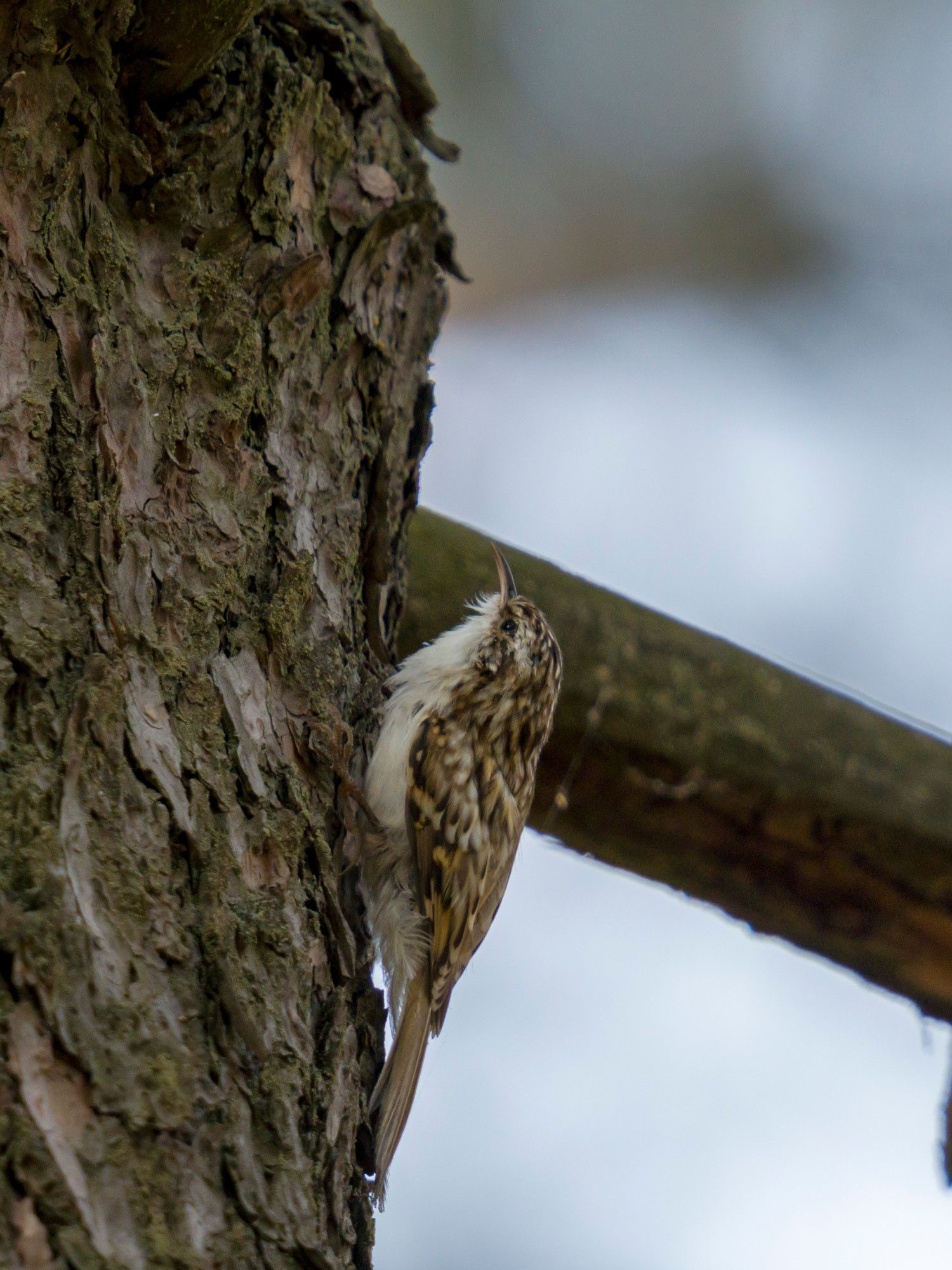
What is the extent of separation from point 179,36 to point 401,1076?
55.7 inches

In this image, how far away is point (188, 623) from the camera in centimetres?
145

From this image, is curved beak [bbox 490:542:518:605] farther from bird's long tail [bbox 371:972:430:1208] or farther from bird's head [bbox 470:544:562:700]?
bird's long tail [bbox 371:972:430:1208]

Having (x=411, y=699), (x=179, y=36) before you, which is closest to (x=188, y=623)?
(x=179, y=36)

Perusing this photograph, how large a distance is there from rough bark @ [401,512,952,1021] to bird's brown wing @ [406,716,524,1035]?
0.37 ft

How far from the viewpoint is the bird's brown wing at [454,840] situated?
2229 mm

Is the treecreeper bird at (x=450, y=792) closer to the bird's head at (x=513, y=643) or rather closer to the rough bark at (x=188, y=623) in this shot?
the bird's head at (x=513, y=643)

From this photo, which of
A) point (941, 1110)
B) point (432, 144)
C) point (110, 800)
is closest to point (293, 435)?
point (110, 800)

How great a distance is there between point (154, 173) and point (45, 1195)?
3.90 ft

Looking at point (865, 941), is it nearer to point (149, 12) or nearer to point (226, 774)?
point (226, 774)

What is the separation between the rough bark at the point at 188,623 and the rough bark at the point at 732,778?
417 mm

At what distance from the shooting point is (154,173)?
5.22 ft

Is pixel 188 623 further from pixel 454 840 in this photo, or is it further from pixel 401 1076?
pixel 454 840

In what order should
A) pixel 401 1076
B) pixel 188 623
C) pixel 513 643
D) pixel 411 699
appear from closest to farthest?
pixel 188 623 < pixel 401 1076 < pixel 411 699 < pixel 513 643

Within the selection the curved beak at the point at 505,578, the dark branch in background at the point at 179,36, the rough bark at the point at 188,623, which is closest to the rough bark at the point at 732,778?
the curved beak at the point at 505,578
